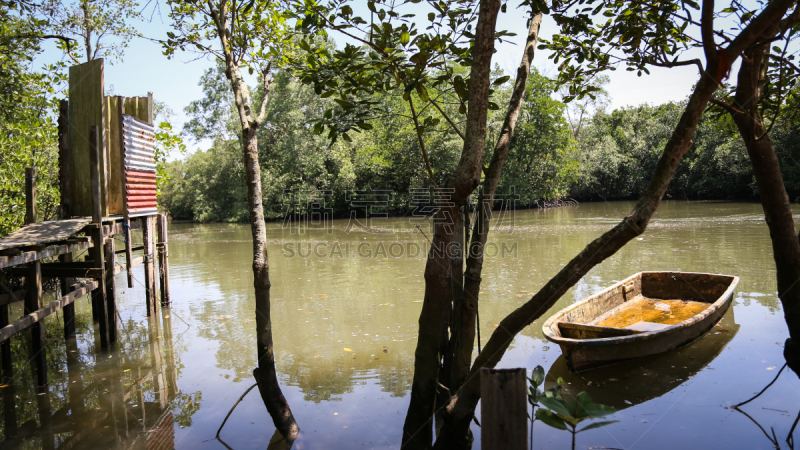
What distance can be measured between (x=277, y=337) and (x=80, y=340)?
3.01m

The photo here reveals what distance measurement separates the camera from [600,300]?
22.8 ft

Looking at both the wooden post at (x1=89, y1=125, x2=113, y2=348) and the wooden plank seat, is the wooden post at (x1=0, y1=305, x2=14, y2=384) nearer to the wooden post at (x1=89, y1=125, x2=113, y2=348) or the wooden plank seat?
the wooden post at (x1=89, y1=125, x2=113, y2=348)

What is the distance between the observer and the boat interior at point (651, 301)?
6648 millimetres

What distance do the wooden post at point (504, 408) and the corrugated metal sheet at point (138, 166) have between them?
699cm

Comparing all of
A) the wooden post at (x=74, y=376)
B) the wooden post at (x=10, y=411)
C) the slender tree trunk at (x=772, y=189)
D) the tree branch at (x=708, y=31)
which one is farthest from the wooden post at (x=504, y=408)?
the wooden post at (x=74, y=376)

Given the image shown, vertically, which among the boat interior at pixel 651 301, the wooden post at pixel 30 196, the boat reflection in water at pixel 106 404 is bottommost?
the boat reflection in water at pixel 106 404

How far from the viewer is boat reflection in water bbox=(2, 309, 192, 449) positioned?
4.48 metres

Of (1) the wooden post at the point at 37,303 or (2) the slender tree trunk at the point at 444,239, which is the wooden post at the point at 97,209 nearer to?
(1) the wooden post at the point at 37,303

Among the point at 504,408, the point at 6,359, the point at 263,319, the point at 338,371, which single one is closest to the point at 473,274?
the point at 504,408

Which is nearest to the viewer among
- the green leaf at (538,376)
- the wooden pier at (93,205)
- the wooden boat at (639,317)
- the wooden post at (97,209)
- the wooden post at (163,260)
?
the green leaf at (538,376)

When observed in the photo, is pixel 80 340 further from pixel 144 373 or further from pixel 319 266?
pixel 319 266

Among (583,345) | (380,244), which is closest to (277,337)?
(583,345)

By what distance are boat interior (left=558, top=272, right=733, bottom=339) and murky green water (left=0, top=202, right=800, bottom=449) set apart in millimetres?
474

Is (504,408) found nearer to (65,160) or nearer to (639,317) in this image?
(639,317)
